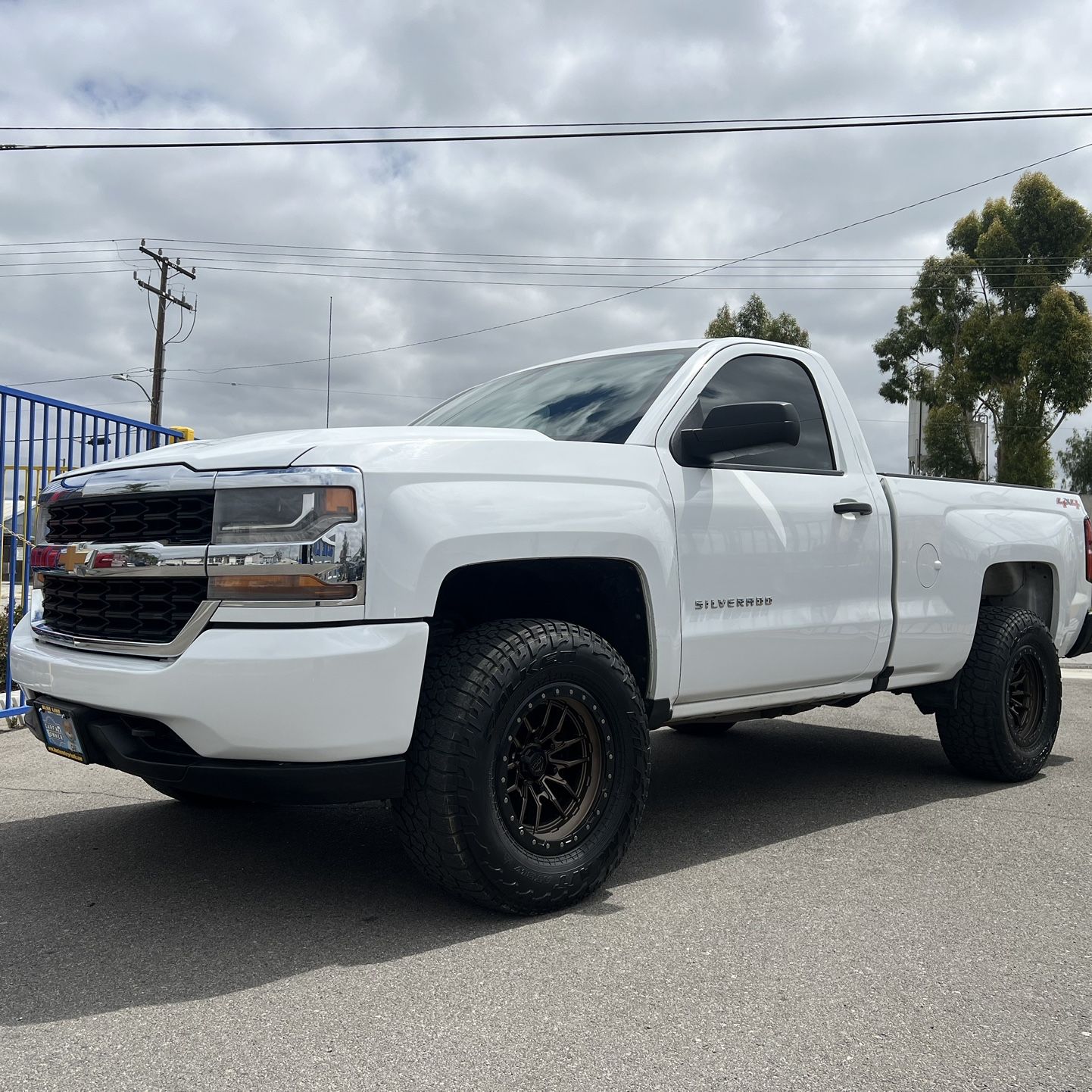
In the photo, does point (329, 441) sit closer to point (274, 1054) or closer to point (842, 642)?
point (274, 1054)

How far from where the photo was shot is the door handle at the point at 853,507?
14.9 ft

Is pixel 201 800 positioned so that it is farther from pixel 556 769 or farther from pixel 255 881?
pixel 556 769

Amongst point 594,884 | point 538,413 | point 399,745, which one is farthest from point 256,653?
point 538,413

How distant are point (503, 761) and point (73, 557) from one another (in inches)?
58.7

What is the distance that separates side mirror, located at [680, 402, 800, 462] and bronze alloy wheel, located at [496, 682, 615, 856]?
1.03 m

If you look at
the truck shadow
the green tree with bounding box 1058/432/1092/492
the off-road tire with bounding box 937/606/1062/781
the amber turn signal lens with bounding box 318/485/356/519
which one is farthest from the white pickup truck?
the green tree with bounding box 1058/432/1092/492

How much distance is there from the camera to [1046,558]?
5848 millimetres

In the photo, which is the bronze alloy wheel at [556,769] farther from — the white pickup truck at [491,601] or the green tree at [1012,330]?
the green tree at [1012,330]

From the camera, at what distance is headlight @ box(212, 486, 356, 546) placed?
3.02 meters

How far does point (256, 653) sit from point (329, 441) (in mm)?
660

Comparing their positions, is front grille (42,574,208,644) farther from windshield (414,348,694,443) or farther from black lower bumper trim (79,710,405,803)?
windshield (414,348,694,443)

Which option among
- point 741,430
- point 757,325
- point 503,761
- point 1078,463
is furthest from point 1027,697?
point 1078,463

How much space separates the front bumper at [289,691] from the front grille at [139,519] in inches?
12.6

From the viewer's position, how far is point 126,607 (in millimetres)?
3285
